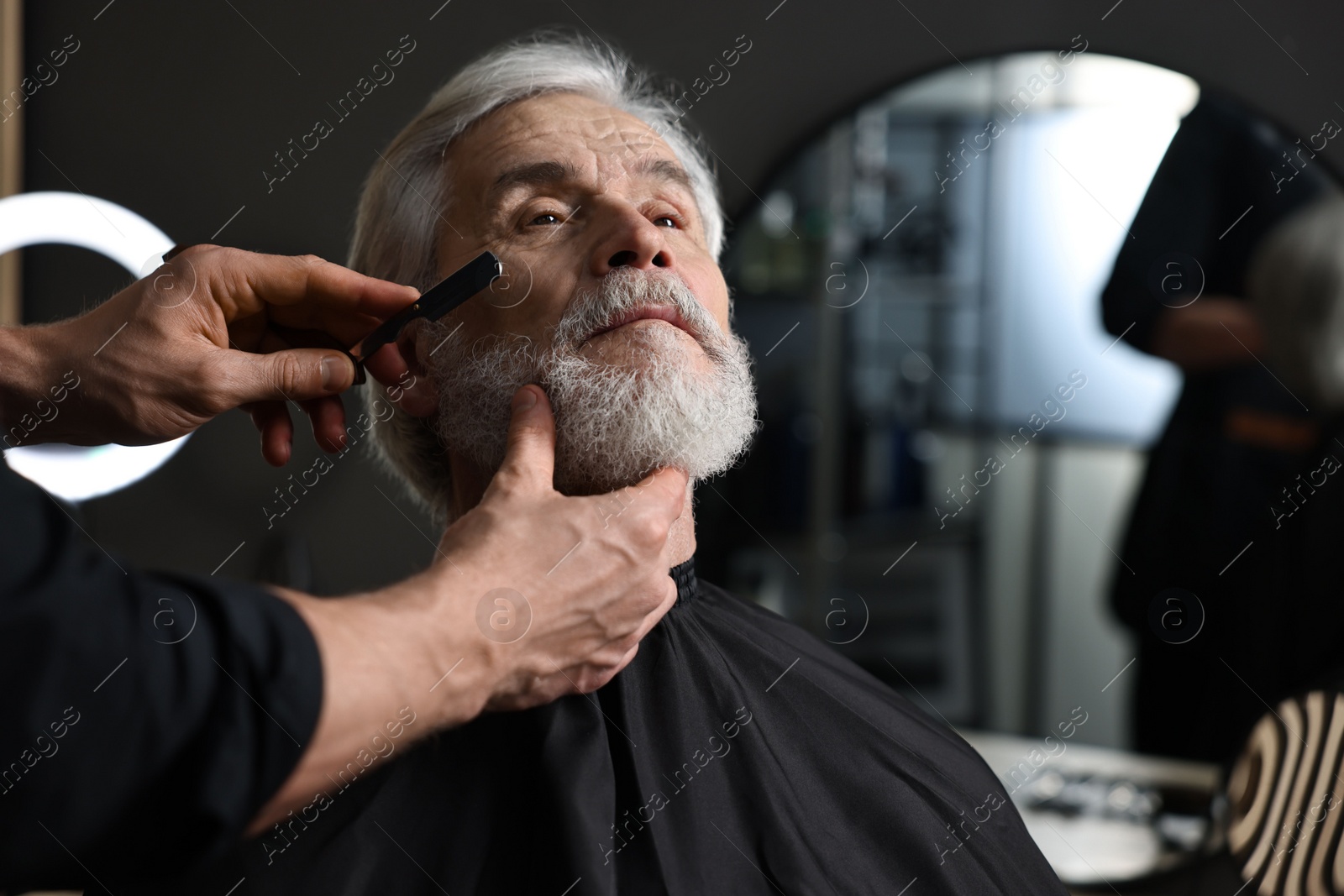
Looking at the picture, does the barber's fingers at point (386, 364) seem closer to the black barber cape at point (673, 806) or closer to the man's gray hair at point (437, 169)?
the man's gray hair at point (437, 169)

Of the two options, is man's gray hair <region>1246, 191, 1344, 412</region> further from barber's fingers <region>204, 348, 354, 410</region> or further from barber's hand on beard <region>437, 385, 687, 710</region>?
barber's fingers <region>204, 348, 354, 410</region>

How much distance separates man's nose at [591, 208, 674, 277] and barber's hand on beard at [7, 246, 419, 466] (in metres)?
0.27

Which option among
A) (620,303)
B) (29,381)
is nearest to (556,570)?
(620,303)

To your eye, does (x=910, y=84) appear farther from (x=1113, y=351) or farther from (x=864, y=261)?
(x=1113, y=351)

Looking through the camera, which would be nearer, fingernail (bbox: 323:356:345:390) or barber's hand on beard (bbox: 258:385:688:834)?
barber's hand on beard (bbox: 258:385:688:834)

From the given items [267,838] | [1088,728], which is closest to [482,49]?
[267,838]

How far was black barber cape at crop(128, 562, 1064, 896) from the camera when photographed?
1053 millimetres

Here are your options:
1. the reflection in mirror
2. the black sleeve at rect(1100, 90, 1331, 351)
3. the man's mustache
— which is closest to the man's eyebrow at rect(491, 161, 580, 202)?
the man's mustache

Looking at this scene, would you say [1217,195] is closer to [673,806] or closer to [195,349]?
[673,806]

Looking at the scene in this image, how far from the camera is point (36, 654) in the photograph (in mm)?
648

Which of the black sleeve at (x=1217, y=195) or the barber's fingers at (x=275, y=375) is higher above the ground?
the barber's fingers at (x=275, y=375)

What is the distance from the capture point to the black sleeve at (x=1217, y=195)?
252cm

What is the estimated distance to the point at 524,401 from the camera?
1.23 meters

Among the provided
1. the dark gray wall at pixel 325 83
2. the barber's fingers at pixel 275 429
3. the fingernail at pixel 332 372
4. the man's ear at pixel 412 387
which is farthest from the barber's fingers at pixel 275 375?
the dark gray wall at pixel 325 83
